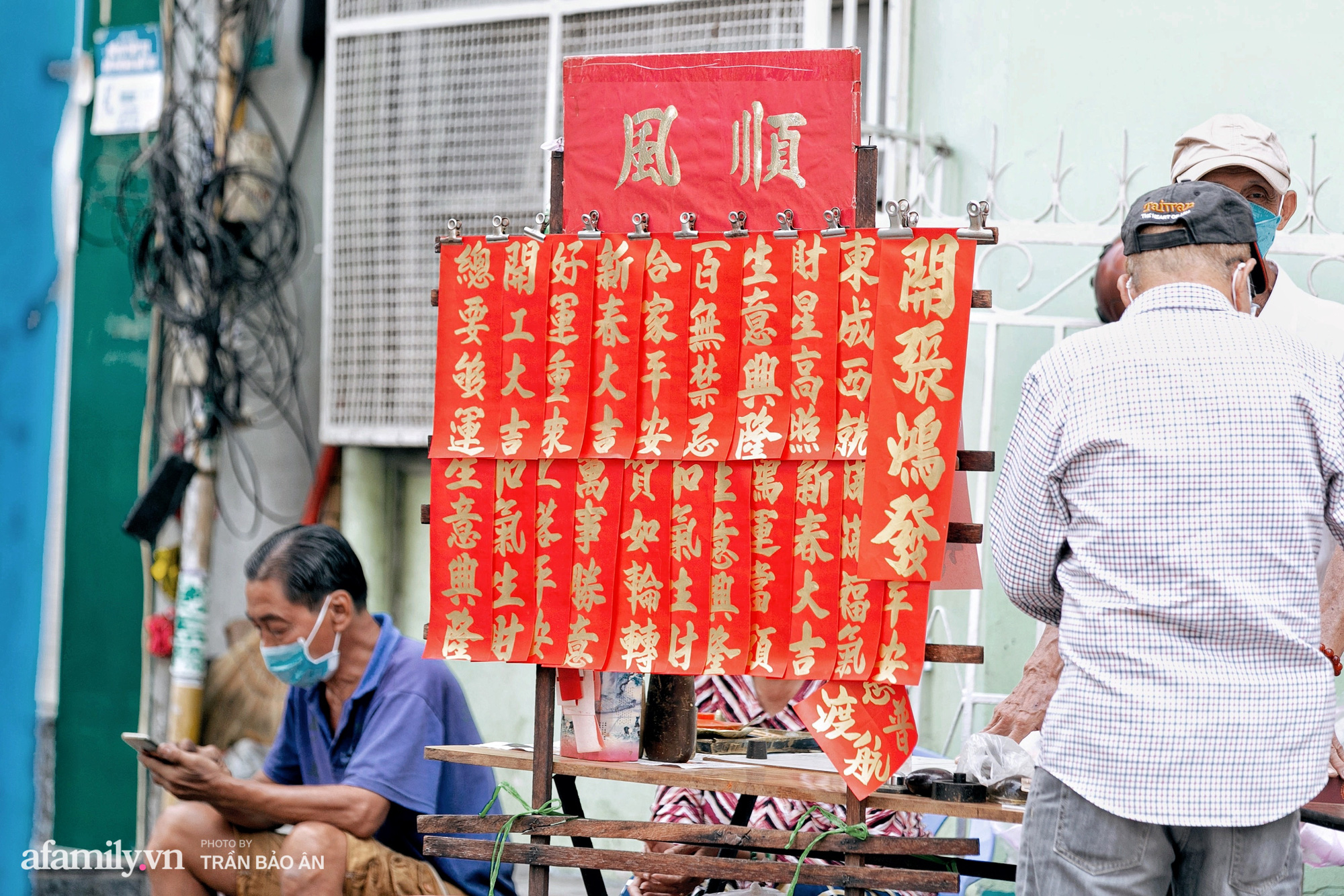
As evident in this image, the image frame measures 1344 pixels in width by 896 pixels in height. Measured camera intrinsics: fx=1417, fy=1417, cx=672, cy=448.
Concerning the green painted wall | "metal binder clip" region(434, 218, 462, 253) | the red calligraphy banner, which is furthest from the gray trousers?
the green painted wall

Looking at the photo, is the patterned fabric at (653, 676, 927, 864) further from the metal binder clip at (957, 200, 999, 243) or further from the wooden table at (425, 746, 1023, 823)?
the metal binder clip at (957, 200, 999, 243)

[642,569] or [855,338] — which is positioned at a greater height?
[855,338]

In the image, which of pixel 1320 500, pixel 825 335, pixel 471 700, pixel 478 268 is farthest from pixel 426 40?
pixel 1320 500

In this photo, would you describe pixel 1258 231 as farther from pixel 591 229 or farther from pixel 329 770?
pixel 329 770

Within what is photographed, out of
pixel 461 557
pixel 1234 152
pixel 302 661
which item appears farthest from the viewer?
pixel 302 661

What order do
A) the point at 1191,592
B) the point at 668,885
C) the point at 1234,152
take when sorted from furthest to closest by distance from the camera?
the point at 668,885
the point at 1234,152
the point at 1191,592

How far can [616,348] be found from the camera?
2.69 metres

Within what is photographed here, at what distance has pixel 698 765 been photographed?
8.87 feet

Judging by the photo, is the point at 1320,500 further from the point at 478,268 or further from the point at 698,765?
the point at 478,268

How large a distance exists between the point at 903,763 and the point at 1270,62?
298cm

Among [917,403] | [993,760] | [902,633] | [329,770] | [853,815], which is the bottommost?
[329,770]

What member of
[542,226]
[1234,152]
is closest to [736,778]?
[542,226]

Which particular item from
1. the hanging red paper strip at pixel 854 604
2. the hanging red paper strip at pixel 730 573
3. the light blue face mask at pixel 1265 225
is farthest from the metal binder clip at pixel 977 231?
the light blue face mask at pixel 1265 225

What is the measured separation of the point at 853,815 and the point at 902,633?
340mm
